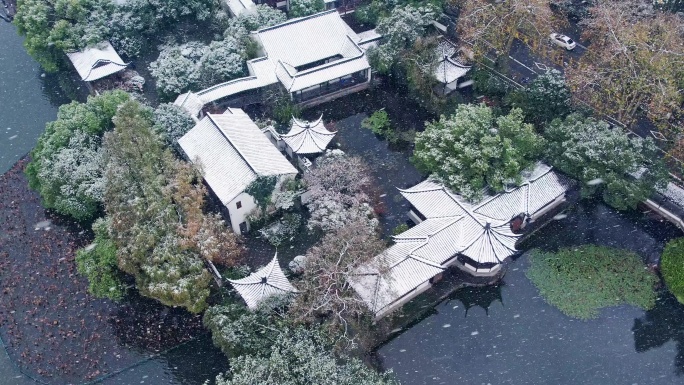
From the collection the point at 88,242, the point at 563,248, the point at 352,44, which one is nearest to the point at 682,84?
the point at 563,248

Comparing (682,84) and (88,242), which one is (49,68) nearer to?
(88,242)

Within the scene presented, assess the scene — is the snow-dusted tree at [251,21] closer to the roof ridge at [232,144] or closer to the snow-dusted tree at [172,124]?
the snow-dusted tree at [172,124]

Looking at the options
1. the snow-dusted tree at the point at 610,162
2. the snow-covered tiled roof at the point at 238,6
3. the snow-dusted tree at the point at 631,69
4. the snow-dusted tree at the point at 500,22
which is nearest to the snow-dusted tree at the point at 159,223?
the snow-covered tiled roof at the point at 238,6

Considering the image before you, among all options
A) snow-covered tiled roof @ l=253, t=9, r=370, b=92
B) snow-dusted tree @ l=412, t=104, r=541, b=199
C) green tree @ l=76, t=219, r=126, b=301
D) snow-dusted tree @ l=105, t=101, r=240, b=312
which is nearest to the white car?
snow-dusted tree @ l=412, t=104, r=541, b=199

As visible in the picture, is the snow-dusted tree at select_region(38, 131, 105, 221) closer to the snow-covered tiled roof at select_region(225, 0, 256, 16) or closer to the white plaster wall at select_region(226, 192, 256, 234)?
the white plaster wall at select_region(226, 192, 256, 234)

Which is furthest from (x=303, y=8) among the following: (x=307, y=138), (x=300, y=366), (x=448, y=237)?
(x=300, y=366)
